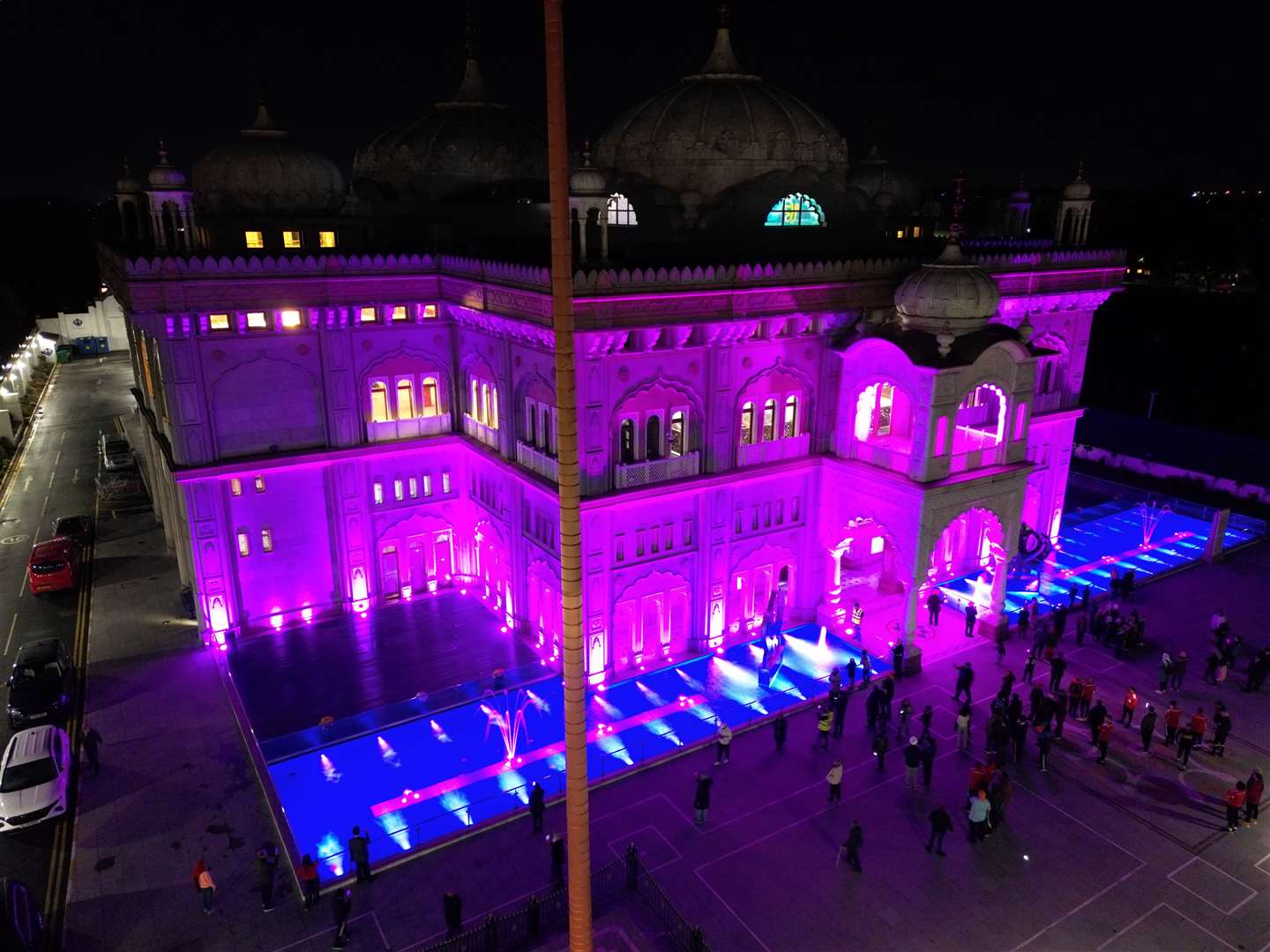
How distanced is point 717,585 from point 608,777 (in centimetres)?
711

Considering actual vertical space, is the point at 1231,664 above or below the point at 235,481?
below

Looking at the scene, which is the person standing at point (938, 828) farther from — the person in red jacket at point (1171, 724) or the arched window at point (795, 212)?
the arched window at point (795, 212)

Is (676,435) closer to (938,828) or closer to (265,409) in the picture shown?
(265,409)

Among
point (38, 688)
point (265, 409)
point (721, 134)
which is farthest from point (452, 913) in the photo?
point (721, 134)

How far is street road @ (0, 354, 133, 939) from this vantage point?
54.3ft

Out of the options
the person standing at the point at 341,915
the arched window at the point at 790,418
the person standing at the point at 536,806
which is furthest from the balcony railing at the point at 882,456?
the person standing at the point at 341,915

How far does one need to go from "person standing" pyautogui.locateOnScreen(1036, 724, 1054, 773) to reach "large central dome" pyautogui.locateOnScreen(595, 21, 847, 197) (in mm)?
17117

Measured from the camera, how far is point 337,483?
2522 cm

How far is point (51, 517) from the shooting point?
3400 centimetres

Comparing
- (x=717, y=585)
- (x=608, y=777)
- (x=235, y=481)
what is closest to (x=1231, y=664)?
(x=717, y=585)

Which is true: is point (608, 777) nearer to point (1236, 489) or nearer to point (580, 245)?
point (580, 245)

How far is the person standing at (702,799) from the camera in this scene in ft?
55.5

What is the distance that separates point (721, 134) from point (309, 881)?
22.1 meters

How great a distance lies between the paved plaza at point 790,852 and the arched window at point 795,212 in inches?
562
